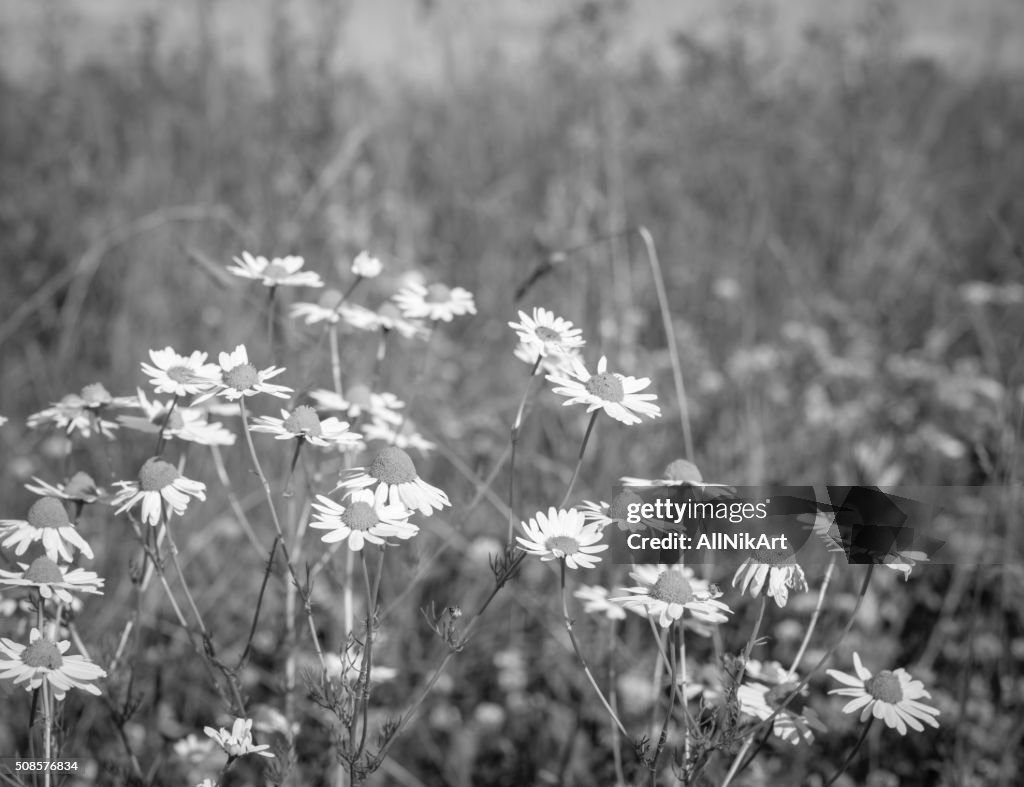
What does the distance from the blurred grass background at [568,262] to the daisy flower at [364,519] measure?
79 centimetres

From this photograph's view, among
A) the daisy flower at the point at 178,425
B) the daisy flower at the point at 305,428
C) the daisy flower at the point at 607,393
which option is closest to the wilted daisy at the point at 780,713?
the daisy flower at the point at 607,393

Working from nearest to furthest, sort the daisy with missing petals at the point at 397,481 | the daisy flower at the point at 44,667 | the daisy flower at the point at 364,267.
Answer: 1. the daisy flower at the point at 44,667
2. the daisy with missing petals at the point at 397,481
3. the daisy flower at the point at 364,267

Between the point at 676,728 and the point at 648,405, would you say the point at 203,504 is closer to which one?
the point at 676,728

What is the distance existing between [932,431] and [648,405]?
6.53 ft

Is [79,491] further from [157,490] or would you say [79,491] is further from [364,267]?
[364,267]

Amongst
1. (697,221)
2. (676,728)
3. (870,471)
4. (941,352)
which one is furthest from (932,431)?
(697,221)

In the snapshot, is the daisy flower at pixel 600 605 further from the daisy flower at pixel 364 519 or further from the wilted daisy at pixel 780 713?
the daisy flower at pixel 364 519

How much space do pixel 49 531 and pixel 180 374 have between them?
0.25 m

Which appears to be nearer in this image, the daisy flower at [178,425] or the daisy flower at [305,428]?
the daisy flower at [305,428]

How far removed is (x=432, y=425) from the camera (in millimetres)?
2752

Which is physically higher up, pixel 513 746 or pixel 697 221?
pixel 697 221

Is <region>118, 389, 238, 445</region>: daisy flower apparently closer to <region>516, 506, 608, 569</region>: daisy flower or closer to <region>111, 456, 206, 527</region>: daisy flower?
<region>111, 456, 206, 527</region>: daisy flower

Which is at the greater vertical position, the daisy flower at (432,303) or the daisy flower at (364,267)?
the daisy flower at (364,267)

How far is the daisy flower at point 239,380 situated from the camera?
1042mm
